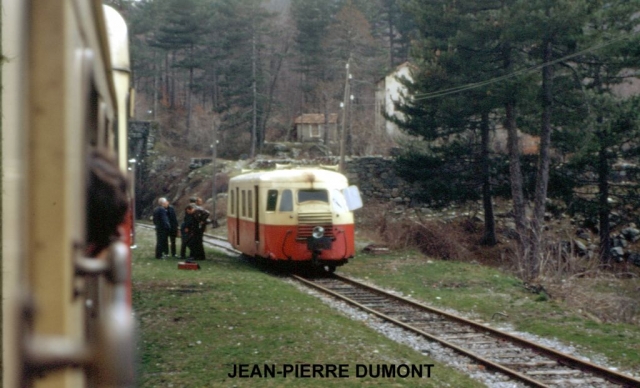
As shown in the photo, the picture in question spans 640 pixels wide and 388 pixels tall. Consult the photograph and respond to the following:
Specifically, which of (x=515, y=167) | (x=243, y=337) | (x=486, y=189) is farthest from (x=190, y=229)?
(x=486, y=189)

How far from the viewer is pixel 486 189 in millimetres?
32062

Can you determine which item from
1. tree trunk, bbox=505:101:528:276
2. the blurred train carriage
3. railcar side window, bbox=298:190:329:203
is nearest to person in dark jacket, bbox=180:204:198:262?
railcar side window, bbox=298:190:329:203

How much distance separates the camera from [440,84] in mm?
28797

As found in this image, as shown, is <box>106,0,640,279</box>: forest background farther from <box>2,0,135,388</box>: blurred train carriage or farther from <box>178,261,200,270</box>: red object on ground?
<box>2,0,135,388</box>: blurred train carriage

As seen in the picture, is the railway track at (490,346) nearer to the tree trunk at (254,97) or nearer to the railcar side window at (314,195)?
the railcar side window at (314,195)

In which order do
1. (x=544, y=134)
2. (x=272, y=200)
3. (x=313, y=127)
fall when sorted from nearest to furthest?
(x=272, y=200) < (x=544, y=134) < (x=313, y=127)

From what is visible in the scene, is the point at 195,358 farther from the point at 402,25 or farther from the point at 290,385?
the point at 402,25

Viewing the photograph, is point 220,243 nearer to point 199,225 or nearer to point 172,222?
point 172,222

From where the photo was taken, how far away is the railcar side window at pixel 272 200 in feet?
57.7

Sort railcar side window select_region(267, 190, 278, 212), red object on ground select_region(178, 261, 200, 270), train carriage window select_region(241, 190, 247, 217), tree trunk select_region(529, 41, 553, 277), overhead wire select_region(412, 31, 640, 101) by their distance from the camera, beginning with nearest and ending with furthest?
red object on ground select_region(178, 261, 200, 270) < railcar side window select_region(267, 190, 278, 212) < train carriage window select_region(241, 190, 247, 217) < overhead wire select_region(412, 31, 640, 101) < tree trunk select_region(529, 41, 553, 277)

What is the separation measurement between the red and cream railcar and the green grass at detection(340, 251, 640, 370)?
1.45 metres

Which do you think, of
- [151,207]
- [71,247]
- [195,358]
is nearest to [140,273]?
[195,358]

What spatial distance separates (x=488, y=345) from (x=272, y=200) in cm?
797

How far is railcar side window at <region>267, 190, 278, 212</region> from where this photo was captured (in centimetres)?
1758
